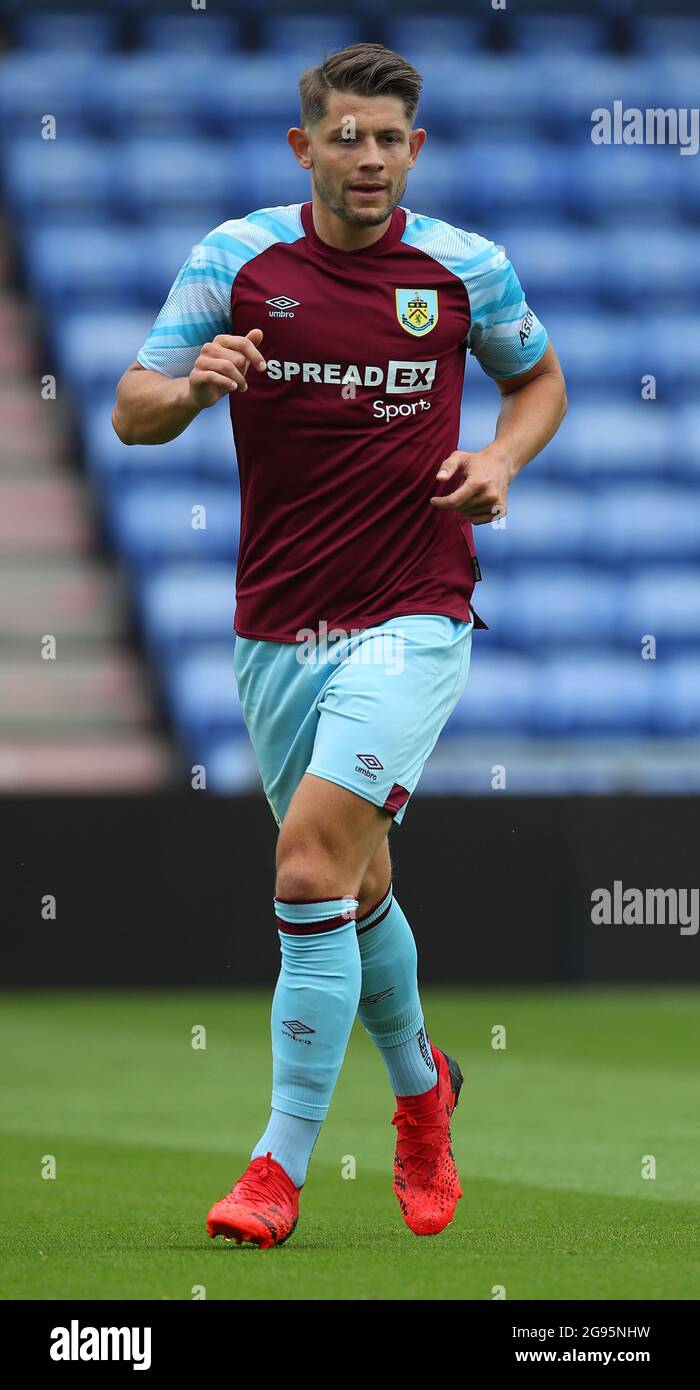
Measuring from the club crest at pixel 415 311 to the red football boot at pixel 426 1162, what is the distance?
1442 mm

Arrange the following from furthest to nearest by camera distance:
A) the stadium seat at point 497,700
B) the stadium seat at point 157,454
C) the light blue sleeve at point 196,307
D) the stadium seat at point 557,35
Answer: the stadium seat at point 557,35 → the stadium seat at point 157,454 → the stadium seat at point 497,700 → the light blue sleeve at point 196,307

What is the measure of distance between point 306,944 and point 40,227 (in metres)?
10.3

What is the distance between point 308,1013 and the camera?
3.92m

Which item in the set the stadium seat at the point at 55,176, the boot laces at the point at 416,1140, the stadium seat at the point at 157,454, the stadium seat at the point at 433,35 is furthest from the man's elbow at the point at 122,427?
the stadium seat at the point at 433,35

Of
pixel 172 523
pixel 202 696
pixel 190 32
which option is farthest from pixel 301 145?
pixel 190 32

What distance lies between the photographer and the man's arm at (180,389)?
3814 mm

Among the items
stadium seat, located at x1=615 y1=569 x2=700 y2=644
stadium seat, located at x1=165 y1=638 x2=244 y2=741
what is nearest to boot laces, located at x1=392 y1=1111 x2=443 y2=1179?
stadium seat, located at x1=165 y1=638 x2=244 y2=741

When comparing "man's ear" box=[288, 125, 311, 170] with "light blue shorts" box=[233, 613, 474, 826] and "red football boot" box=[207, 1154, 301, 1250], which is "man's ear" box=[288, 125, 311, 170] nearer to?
"light blue shorts" box=[233, 613, 474, 826]

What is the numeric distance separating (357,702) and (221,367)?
0.65m

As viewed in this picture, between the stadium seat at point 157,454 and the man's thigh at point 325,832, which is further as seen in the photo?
the stadium seat at point 157,454

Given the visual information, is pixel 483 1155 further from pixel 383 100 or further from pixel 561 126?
pixel 561 126

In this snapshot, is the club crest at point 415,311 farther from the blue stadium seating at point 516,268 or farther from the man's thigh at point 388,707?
the blue stadium seating at point 516,268

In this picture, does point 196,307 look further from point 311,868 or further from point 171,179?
point 171,179

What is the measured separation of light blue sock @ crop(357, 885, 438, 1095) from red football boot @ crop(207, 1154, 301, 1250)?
500 mm
